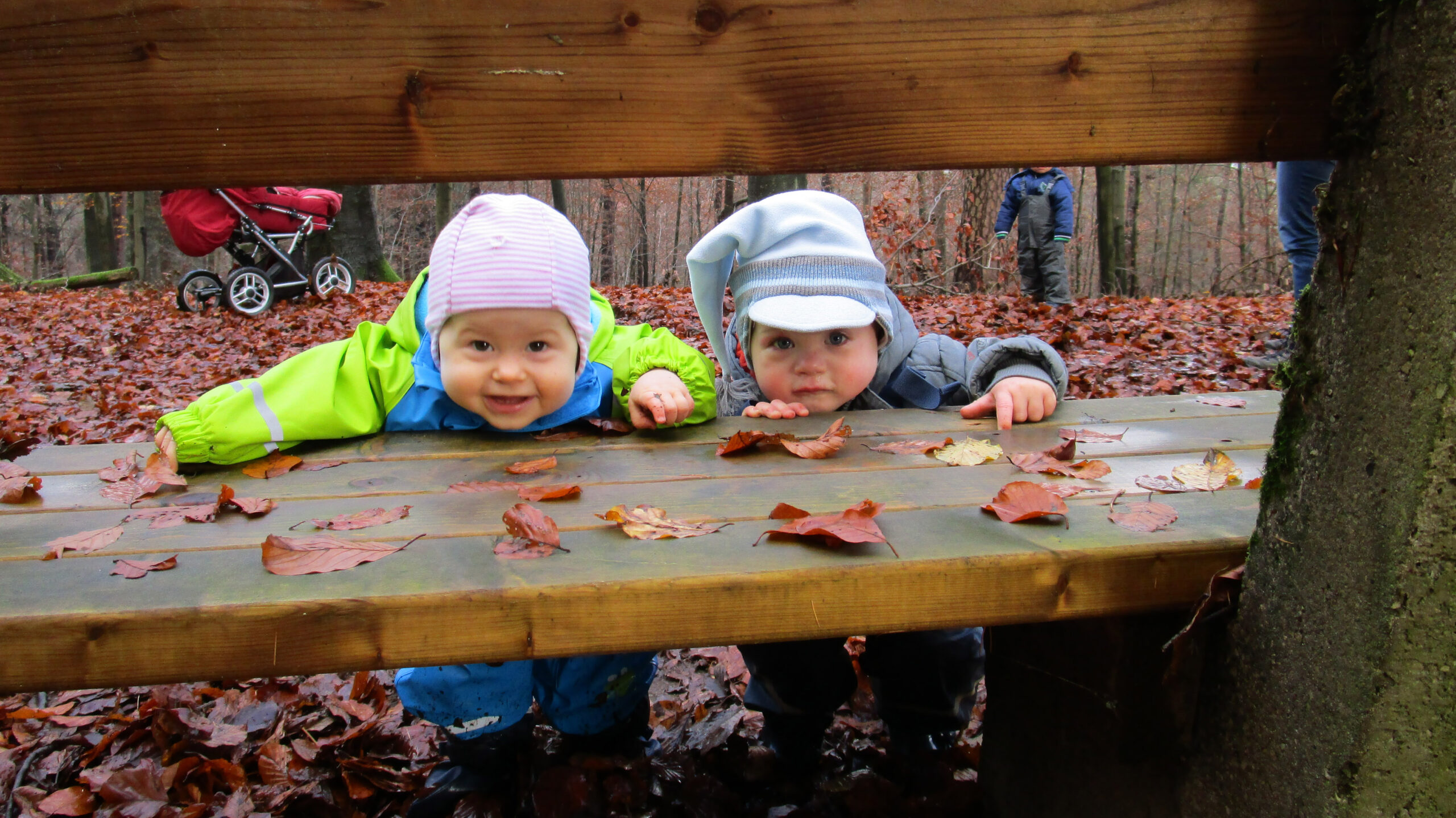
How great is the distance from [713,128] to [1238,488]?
3.85ft

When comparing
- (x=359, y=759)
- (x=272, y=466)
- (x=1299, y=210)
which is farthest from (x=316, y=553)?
(x=1299, y=210)

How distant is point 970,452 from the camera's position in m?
1.92

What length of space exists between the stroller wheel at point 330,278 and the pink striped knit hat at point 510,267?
31.7 feet

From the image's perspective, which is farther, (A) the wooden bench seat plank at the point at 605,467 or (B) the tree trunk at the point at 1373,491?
(A) the wooden bench seat plank at the point at 605,467

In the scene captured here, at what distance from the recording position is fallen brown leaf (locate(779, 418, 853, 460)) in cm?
194

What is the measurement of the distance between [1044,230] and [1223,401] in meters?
7.58

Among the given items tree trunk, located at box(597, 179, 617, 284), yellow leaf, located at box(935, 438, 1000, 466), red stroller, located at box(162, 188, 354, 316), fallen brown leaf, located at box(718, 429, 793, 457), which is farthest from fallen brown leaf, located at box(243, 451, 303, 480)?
tree trunk, located at box(597, 179, 617, 284)

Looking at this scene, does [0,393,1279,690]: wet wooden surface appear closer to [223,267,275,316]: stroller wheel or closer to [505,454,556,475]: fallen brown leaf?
[505,454,556,475]: fallen brown leaf

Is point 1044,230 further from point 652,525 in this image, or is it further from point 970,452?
point 652,525

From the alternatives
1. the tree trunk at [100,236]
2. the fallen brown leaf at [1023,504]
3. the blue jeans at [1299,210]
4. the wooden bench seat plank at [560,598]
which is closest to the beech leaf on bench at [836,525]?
the wooden bench seat plank at [560,598]

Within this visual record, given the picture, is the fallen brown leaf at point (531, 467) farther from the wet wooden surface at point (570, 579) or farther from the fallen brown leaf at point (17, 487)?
the fallen brown leaf at point (17, 487)

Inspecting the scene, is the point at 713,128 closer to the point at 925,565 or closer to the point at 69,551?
the point at 925,565

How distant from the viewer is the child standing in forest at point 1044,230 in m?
9.44

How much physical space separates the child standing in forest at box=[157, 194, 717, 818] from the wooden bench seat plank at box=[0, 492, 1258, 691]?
0.75m
